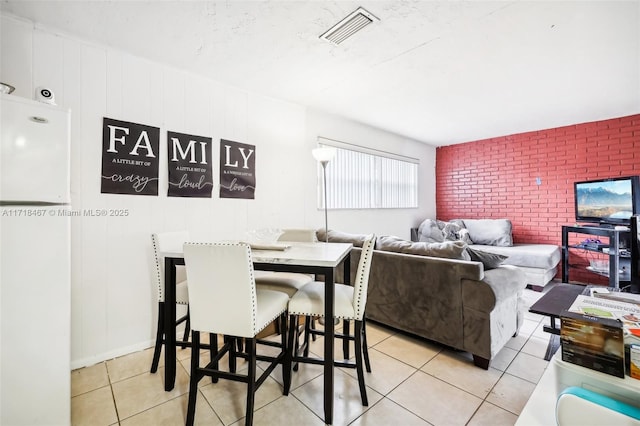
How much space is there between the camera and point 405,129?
4.75 meters

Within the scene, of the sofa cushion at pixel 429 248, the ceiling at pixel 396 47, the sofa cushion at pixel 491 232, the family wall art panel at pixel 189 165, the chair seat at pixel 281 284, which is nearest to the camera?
the ceiling at pixel 396 47

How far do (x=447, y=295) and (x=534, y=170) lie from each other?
4.03 metres

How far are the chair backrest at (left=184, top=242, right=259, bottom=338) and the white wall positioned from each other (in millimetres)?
789

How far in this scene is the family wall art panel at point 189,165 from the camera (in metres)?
2.60

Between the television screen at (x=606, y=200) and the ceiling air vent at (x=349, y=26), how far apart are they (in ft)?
13.6

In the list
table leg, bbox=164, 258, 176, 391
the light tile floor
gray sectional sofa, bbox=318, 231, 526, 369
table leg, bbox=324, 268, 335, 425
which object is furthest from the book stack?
table leg, bbox=164, 258, 176, 391

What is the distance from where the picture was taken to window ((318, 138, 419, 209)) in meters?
4.11

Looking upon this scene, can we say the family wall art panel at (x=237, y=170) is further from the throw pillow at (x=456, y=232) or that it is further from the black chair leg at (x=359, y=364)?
the throw pillow at (x=456, y=232)

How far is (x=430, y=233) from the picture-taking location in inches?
201

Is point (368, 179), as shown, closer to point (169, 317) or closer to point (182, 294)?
point (182, 294)

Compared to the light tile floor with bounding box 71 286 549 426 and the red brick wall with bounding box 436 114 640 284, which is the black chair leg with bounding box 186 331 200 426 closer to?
the light tile floor with bounding box 71 286 549 426

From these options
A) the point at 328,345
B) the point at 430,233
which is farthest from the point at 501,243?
the point at 328,345

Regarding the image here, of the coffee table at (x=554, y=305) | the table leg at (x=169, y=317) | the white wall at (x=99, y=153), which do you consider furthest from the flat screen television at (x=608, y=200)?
the table leg at (x=169, y=317)

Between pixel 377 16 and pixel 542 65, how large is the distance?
71.7 inches
